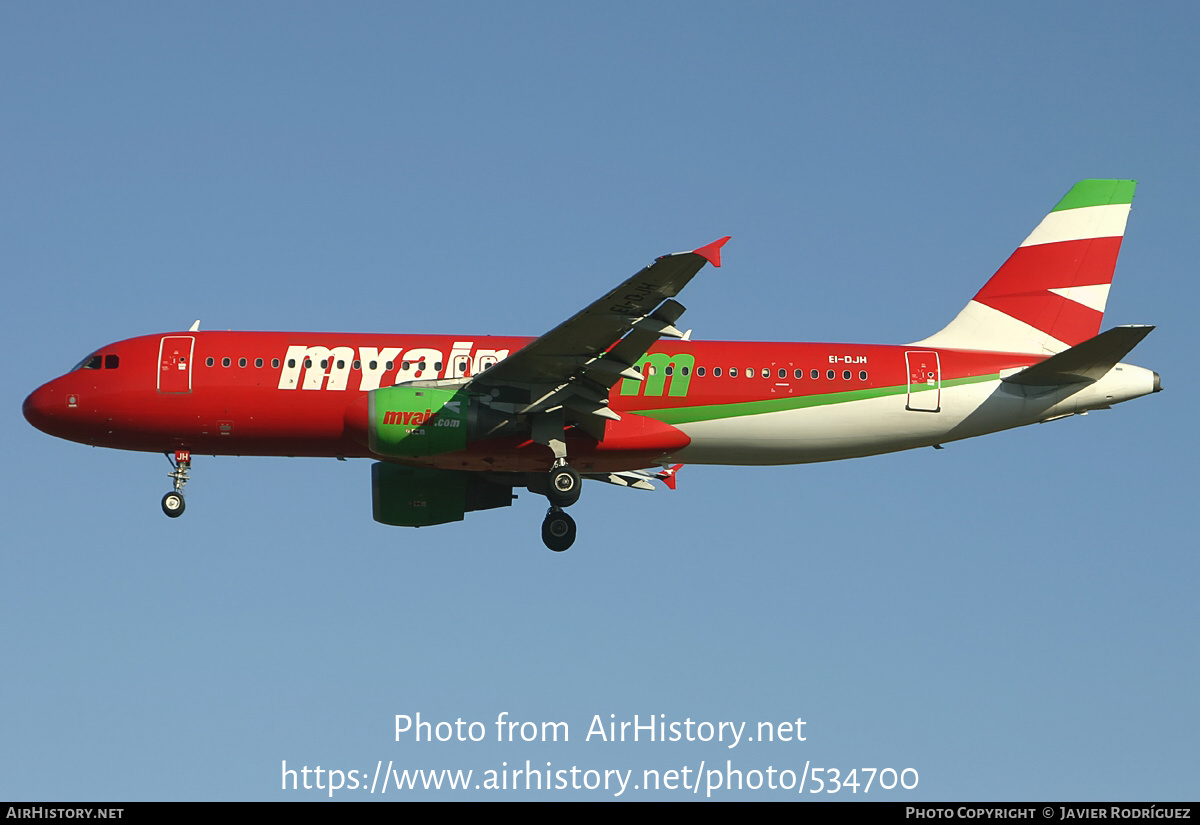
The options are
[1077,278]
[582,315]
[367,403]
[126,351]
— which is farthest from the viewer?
[1077,278]

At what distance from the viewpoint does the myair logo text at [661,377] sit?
114ft

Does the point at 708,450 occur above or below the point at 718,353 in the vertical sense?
below

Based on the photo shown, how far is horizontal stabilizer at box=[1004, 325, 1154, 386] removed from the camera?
3316cm

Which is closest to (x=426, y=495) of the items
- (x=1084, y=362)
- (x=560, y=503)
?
(x=560, y=503)

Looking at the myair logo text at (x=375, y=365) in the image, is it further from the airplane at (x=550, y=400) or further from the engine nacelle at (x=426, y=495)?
the engine nacelle at (x=426, y=495)

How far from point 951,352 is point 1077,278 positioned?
4608 millimetres

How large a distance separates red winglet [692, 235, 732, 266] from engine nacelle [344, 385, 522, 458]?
7950mm

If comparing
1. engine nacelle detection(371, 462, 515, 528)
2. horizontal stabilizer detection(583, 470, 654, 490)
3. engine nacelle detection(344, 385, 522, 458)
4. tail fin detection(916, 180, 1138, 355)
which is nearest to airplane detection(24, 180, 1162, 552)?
engine nacelle detection(344, 385, 522, 458)

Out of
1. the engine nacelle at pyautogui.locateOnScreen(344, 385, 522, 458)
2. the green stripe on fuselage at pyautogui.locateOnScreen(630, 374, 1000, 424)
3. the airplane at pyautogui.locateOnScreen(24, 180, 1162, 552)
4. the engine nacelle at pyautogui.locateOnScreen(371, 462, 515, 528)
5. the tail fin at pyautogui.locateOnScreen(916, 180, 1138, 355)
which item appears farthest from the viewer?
the engine nacelle at pyautogui.locateOnScreen(371, 462, 515, 528)

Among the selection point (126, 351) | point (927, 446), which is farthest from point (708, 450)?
point (126, 351)

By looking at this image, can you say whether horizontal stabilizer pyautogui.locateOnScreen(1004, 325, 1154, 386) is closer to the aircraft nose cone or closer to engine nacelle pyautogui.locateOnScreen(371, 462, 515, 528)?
engine nacelle pyautogui.locateOnScreen(371, 462, 515, 528)

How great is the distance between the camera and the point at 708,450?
35062 mm

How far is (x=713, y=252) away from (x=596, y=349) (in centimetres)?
535

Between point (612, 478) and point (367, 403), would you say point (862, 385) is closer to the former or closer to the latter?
point (612, 478)
